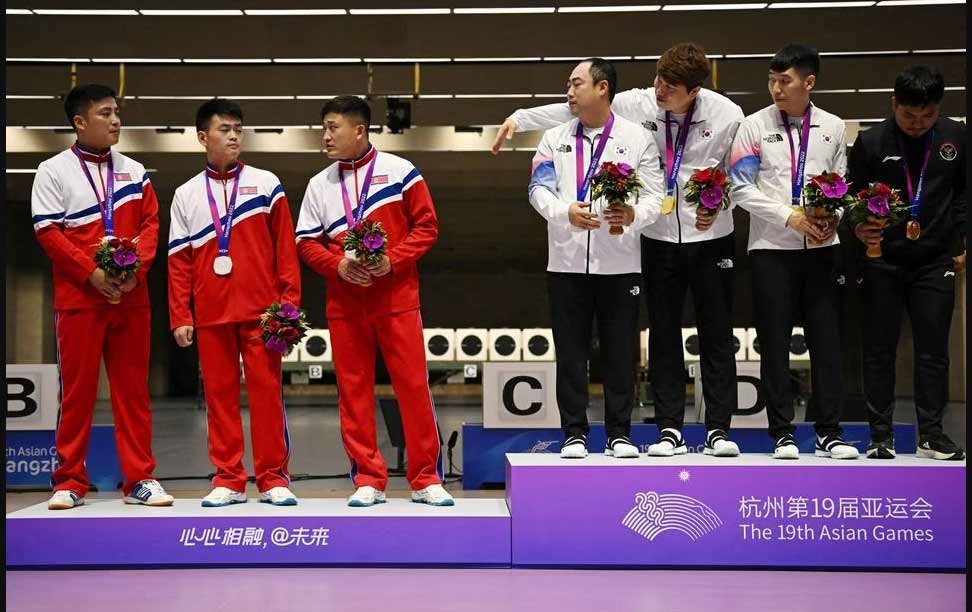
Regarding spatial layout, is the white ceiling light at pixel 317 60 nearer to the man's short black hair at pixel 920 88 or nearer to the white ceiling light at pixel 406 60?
the white ceiling light at pixel 406 60

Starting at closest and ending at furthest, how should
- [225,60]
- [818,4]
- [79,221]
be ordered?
[79,221], [818,4], [225,60]

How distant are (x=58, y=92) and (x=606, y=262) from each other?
386 inches

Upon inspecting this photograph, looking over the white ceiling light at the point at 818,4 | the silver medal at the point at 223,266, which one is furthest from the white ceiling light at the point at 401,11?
the silver medal at the point at 223,266

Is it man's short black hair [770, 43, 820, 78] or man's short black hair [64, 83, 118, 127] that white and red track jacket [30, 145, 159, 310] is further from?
man's short black hair [770, 43, 820, 78]

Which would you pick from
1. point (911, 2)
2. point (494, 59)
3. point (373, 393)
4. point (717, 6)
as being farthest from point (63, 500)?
point (911, 2)

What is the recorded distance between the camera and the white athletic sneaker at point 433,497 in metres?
4.38

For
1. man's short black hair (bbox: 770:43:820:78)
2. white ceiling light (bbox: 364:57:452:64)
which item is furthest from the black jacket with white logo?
white ceiling light (bbox: 364:57:452:64)

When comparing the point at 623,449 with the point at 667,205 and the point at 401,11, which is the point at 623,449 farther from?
the point at 401,11

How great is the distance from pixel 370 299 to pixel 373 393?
1.40 ft

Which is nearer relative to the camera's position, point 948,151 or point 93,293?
point 948,151

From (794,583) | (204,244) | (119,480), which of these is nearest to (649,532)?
(794,583)

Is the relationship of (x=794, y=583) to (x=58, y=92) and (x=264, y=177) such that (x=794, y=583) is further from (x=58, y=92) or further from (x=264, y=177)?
(x=58, y=92)

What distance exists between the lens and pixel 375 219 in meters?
4.46

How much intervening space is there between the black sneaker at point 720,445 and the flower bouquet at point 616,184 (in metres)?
1.07
